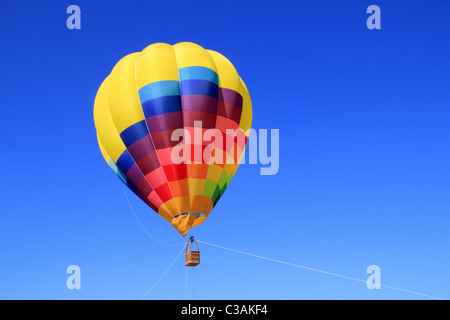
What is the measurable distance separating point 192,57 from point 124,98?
8.84ft

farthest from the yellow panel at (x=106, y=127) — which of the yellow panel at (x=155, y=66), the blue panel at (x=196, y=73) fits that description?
the blue panel at (x=196, y=73)

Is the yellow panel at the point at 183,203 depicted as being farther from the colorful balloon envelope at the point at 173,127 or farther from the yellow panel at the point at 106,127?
the yellow panel at the point at 106,127

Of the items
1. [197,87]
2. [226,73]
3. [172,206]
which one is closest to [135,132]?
[197,87]

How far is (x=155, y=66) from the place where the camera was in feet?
67.9

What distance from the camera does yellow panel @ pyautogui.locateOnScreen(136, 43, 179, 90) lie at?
2059 centimetres

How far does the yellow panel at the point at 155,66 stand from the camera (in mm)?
20594

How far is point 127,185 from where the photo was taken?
72.1ft

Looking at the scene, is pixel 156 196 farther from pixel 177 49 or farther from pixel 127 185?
pixel 177 49

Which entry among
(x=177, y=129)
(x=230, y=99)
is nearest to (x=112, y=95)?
(x=177, y=129)

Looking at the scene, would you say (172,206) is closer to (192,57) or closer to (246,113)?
(246,113)

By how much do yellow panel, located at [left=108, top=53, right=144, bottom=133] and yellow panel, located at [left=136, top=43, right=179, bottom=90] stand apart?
0.27m

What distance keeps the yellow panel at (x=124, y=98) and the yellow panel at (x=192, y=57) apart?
160 centimetres

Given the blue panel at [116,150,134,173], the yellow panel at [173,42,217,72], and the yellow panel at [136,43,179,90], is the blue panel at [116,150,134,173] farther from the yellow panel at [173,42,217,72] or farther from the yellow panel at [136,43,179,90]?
the yellow panel at [173,42,217,72]

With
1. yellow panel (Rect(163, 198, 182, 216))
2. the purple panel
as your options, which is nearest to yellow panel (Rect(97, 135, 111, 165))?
yellow panel (Rect(163, 198, 182, 216))
